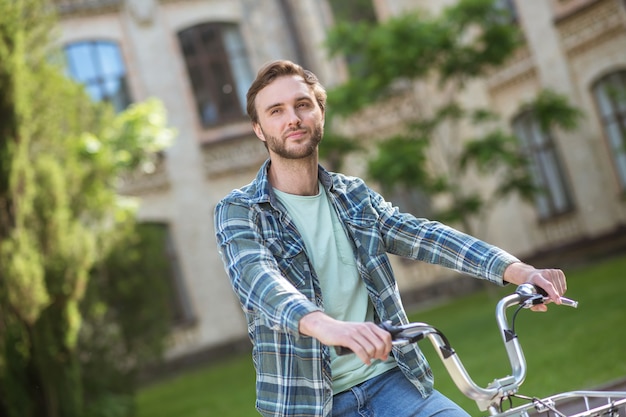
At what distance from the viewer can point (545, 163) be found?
20.1 metres

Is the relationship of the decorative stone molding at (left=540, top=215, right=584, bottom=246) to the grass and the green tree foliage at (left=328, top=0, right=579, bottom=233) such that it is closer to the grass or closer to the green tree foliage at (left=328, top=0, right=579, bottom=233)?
the grass

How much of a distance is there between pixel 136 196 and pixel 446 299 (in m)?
7.40

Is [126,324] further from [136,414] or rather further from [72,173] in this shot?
[72,173]

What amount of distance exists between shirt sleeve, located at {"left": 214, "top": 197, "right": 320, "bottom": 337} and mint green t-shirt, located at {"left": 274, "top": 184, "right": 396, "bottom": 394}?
17 cm

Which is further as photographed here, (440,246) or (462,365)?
(440,246)

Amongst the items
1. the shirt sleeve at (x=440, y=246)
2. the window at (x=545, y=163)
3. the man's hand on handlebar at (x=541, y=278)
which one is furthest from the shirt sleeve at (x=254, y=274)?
the window at (x=545, y=163)

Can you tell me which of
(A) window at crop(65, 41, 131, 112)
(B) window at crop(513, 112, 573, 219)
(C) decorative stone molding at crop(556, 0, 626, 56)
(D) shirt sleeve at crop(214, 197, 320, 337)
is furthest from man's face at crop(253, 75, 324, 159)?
(A) window at crop(65, 41, 131, 112)

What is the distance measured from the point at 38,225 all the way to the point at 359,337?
339 inches

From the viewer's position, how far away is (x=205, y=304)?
2020 centimetres

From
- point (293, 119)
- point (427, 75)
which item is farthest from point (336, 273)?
point (427, 75)

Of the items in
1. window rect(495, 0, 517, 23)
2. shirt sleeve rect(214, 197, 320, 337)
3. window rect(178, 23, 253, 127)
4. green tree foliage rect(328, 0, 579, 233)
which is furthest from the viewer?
window rect(178, 23, 253, 127)

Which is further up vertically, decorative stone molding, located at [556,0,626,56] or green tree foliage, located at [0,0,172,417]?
decorative stone molding, located at [556,0,626,56]

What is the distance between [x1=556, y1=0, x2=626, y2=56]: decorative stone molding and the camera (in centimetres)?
1741

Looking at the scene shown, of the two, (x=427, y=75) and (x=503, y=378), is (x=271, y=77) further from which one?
(x=427, y=75)
